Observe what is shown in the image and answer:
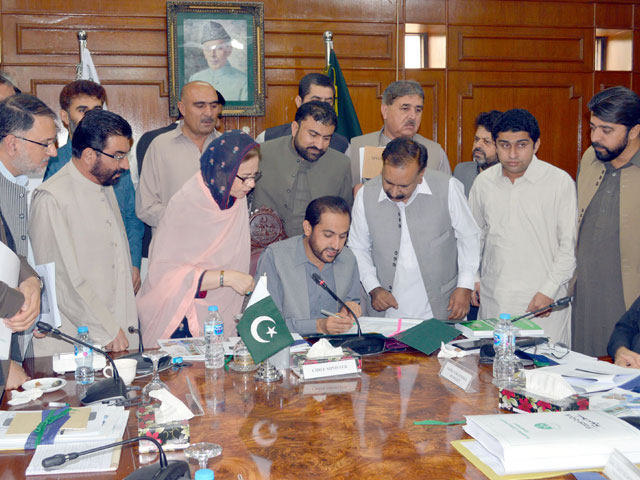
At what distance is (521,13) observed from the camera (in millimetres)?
6137

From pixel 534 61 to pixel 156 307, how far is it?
4877mm

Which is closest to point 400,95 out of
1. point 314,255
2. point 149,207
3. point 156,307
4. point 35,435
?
point 314,255

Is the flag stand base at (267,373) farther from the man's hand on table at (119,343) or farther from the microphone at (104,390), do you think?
the man's hand on table at (119,343)

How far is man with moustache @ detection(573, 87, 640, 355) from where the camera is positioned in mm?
3383

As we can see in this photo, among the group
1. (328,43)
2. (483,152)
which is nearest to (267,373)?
(483,152)

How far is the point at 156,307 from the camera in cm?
289

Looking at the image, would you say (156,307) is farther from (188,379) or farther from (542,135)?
(542,135)

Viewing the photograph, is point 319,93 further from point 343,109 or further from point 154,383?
point 154,383

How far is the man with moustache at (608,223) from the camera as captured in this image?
3.38 m

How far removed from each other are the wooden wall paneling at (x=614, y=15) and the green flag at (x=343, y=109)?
2.98m

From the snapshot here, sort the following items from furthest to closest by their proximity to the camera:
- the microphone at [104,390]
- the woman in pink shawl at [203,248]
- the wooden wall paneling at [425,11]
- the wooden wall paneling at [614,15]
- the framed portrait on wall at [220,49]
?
the wooden wall paneling at [614,15], the wooden wall paneling at [425,11], the framed portrait on wall at [220,49], the woman in pink shawl at [203,248], the microphone at [104,390]

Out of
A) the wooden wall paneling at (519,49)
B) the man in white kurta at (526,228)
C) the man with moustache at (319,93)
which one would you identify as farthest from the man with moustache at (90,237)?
the wooden wall paneling at (519,49)

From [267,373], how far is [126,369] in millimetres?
473

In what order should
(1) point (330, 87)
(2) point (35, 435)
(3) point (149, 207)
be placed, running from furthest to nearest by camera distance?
(1) point (330, 87)
(3) point (149, 207)
(2) point (35, 435)
